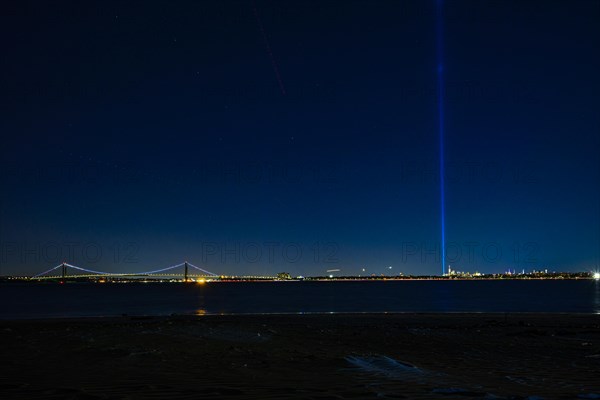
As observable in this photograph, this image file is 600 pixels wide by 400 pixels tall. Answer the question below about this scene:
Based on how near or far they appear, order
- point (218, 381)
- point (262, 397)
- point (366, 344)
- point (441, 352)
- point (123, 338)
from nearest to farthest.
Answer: point (262, 397)
point (218, 381)
point (441, 352)
point (366, 344)
point (123, 338)

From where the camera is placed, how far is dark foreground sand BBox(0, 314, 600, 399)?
912 centimetres

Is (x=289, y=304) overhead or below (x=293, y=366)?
below

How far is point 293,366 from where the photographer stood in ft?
39.6

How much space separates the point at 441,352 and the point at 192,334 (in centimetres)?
925

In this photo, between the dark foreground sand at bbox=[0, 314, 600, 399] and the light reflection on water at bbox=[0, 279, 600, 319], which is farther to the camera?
the light reflection on water at bbox=[0, 279, 600, 319]

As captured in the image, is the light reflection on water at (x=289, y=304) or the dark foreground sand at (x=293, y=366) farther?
the light reflection on water at (x=289, y=304)

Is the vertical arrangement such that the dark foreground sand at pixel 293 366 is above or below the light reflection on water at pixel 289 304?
above

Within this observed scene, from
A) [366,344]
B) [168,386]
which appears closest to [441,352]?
[366,344]

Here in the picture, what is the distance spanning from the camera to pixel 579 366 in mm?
12875

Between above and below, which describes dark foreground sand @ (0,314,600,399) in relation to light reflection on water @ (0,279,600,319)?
above

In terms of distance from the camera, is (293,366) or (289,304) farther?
(289,304)

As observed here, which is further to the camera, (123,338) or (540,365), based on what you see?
(123,338)

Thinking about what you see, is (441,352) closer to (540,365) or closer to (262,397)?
(540,365)

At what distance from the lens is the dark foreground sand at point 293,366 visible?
9.12 meters
